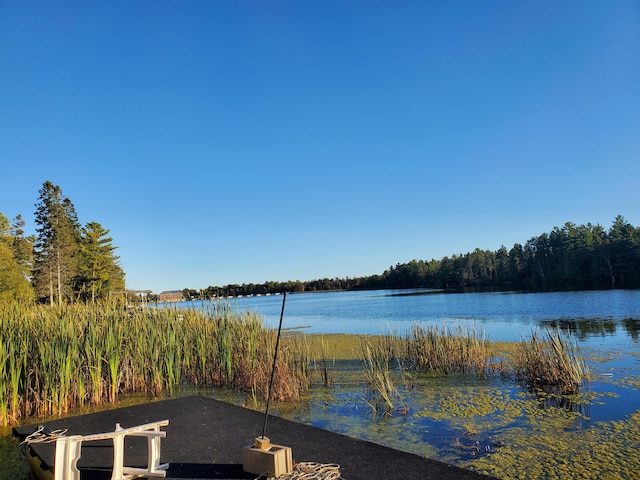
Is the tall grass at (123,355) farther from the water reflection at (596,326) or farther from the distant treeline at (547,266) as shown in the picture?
the distant treeline at (547,266)

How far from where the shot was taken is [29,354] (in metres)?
5.08

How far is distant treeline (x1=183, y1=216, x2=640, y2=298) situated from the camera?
4522 centimetres

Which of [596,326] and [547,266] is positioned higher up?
[547,266]

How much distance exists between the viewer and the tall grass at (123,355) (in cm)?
504

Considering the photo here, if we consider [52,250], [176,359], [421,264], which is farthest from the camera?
[421,264]

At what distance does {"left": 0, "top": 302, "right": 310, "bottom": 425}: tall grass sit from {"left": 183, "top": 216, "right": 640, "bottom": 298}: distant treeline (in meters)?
21.5

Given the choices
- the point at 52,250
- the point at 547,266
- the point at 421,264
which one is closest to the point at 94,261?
the point at 52,250

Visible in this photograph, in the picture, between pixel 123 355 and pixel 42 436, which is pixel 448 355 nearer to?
pixel 123 355

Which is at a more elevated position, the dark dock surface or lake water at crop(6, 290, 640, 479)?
the dark dock surface

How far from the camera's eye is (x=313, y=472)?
2.47 meters

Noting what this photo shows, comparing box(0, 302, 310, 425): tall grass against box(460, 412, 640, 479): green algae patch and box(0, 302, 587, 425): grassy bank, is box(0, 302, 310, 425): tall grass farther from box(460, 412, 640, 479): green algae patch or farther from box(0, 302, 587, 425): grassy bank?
box(460, 412, 640, 479): green algae patch

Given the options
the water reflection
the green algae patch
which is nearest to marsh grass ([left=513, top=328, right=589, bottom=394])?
the green algae patch

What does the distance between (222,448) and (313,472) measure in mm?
989

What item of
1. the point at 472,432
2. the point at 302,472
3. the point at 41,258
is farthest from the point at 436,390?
the point at 41,258
